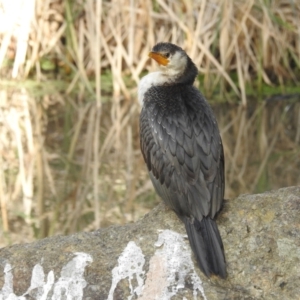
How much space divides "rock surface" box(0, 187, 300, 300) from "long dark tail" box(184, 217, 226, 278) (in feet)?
0.11

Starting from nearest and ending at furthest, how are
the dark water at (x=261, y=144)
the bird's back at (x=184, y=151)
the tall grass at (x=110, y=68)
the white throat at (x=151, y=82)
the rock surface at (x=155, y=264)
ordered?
the rock surface at (x=155, y=264), the bird's back at (x=184, y=151), the white throat at (x=151, y=82), the dark water at (x=261, y=144), the tall grass at (x=110, y=68)

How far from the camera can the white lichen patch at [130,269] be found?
9.37ft

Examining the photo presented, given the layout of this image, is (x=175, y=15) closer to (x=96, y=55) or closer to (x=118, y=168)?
(x=96, y=55)

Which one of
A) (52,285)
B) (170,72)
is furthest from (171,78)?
(52,285)

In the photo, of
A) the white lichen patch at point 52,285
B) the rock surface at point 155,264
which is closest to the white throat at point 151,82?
the rock surface at point 155,264

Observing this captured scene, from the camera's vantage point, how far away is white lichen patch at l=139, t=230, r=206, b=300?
2.85m

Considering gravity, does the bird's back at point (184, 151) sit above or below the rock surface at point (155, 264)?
above

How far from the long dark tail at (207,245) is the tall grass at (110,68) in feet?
7.45

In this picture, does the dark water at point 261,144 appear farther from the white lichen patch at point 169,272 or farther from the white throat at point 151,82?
the white lichen patch at point 169,272

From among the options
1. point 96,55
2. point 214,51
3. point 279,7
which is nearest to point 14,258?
point 96,55

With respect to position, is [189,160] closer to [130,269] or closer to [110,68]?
[130,269]

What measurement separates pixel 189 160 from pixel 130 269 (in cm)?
54

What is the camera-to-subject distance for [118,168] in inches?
219

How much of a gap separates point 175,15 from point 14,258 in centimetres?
480
